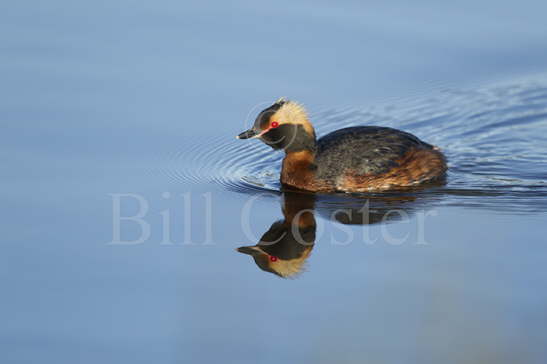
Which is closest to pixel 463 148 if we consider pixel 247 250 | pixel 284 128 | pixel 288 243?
pixel 284 128

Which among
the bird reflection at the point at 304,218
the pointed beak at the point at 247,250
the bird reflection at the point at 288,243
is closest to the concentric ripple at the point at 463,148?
the bird reflection at the point at 304,218

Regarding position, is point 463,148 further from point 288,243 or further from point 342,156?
point 288,243

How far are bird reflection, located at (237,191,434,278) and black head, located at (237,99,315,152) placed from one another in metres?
0.67

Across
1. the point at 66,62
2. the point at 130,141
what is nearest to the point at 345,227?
the point at 130,141

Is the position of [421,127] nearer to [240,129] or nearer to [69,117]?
[240,129]

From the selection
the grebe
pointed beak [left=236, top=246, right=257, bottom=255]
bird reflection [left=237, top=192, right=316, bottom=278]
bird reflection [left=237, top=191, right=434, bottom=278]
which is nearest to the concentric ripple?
the grebe

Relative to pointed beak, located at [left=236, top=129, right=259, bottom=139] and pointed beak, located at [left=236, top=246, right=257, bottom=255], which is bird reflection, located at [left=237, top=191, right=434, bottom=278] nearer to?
pointed beak, located at [left=236, top=246, right=257, bottom=255]

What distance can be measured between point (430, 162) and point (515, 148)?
4.89ft

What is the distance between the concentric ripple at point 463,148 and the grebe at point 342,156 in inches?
13.9

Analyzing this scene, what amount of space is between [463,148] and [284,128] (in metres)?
2.61

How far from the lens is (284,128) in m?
11.9

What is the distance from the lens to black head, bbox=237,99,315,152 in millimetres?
11828

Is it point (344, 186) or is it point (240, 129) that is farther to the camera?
point (240, 129)

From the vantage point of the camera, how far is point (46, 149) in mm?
11805
